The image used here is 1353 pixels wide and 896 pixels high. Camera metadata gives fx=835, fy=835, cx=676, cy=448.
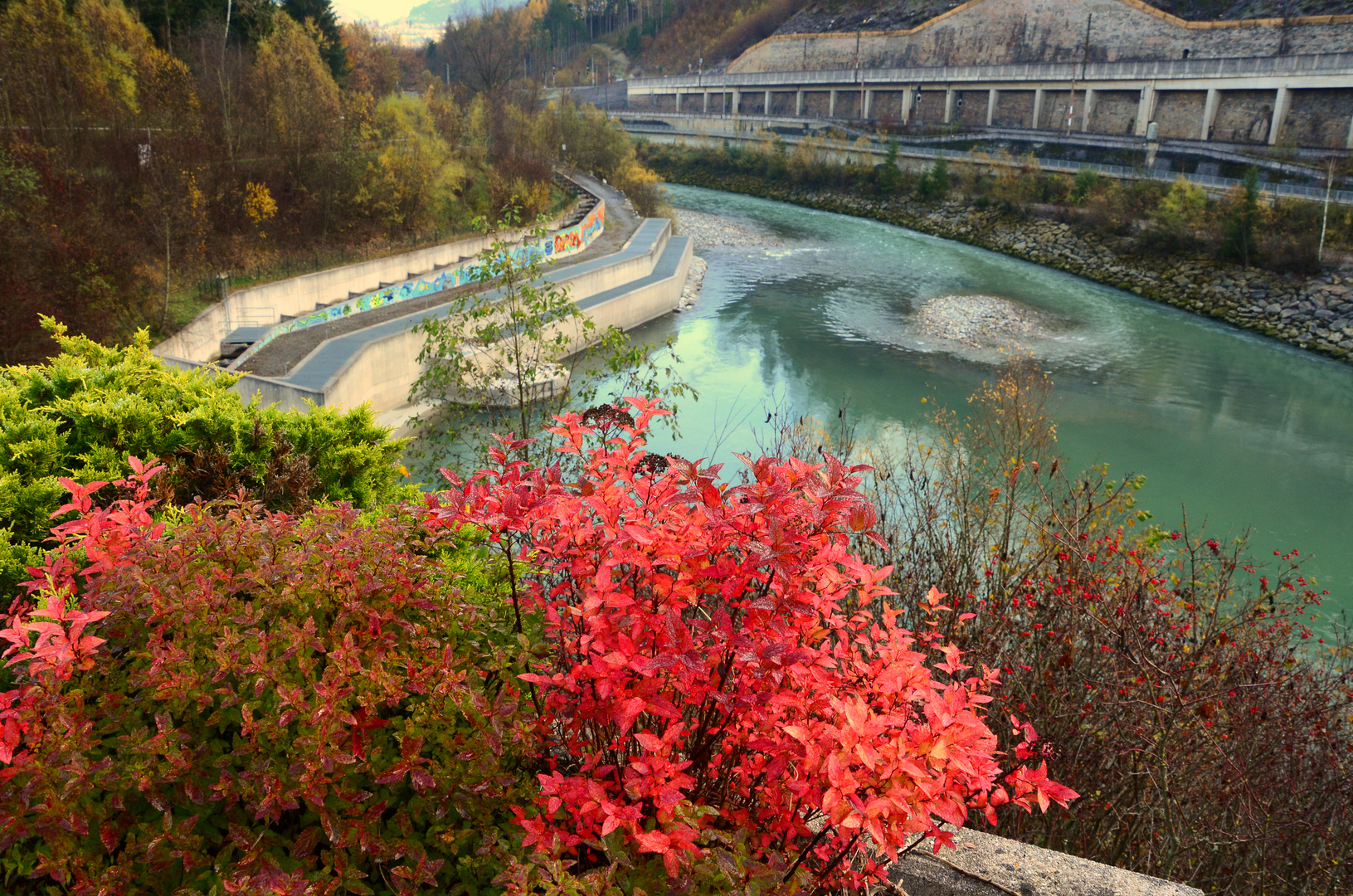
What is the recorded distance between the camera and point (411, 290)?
2545 cm

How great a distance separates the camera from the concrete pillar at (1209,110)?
45.3 meters

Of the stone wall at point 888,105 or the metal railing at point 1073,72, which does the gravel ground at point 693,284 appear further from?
the stone wall at point 888,105

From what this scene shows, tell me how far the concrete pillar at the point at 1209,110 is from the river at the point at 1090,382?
17.2m

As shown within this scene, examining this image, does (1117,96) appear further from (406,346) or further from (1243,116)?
(406,346)

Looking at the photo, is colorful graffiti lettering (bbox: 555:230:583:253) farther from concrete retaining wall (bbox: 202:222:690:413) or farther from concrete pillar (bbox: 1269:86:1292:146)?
concrete pillar (bbox: 1269:86:1292:146)

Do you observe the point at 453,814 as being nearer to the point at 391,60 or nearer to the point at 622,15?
the point at 391,60

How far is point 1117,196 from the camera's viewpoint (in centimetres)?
3875

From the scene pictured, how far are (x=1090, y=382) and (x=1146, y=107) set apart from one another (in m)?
34.9

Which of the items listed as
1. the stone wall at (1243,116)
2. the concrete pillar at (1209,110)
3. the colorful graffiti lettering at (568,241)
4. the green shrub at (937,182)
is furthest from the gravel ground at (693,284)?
the stone wall at (1243,116)

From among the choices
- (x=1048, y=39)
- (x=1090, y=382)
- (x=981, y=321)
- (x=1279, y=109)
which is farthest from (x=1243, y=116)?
(x=1090, y=382)

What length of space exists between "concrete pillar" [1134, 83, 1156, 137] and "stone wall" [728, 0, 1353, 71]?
6.79 meters

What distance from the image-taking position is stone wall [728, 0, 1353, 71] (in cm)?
4884

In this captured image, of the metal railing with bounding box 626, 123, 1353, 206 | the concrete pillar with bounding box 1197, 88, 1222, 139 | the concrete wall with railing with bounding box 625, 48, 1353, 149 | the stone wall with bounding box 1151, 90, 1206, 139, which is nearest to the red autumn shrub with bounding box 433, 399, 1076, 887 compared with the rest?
the metal railing with bounding box 626, 123, 1353, 206

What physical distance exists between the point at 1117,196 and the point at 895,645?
141ft
